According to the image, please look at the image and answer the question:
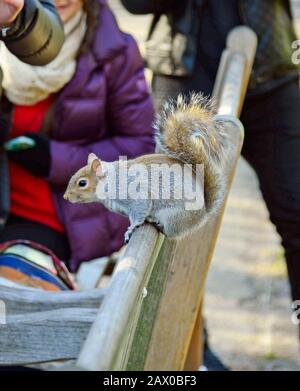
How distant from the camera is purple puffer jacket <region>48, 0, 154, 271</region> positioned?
7.64 ft

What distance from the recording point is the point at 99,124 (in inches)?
Result: 95.2

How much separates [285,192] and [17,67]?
0.75 metres

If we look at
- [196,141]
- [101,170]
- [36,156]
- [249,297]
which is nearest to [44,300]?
[101,170]

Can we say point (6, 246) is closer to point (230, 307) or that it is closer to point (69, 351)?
point (69, 351)

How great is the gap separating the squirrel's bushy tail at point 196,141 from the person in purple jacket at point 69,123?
846 mm

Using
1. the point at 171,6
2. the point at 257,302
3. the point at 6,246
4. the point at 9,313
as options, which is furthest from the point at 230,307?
the point at 9,313

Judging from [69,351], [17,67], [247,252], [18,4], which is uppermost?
[18,4]

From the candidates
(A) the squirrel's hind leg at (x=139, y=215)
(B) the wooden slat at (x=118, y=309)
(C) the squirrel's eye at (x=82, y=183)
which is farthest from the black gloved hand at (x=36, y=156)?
(B) the wooden slat at (x=118, y=309)

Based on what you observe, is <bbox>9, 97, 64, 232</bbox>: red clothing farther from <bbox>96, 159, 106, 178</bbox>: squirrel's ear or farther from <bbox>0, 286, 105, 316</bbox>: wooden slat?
<bbox>96, 159, 106, 178</bbox>: squirrel's ear

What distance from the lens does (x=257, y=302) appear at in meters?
3.42

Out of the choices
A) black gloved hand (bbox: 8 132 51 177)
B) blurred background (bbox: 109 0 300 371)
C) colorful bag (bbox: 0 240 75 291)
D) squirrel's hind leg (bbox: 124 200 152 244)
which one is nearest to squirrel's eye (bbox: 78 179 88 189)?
squirrel's hind leg (bbox: 124 200 152 244)

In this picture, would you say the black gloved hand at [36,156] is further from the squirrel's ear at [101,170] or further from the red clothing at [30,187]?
the squirrel's ear at [101,170]

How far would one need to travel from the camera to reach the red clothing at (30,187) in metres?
2.35

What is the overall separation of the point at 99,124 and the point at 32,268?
1.95 ft
